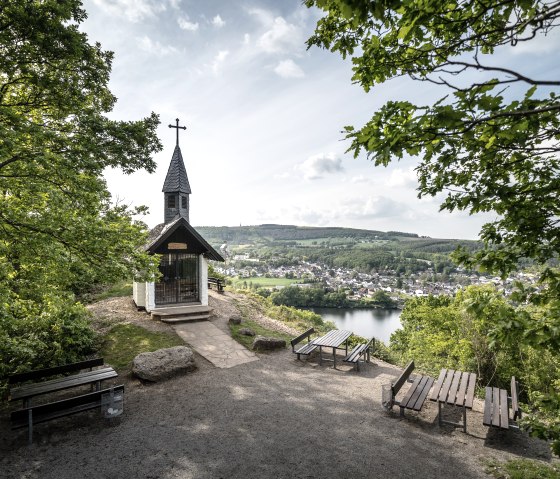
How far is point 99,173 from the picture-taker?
21.8 ft

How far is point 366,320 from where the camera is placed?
53312 millimetres

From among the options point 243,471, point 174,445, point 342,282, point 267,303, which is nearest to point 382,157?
point 243,471

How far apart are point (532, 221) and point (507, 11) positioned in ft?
6.41

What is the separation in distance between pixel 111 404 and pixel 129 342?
4.85 m

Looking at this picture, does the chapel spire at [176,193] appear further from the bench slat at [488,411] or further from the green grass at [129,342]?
the bench slat at [488,411]

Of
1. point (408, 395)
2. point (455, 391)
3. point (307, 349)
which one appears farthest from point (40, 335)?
point (455, 391)

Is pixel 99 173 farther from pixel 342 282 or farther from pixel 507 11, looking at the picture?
pixel 342 282

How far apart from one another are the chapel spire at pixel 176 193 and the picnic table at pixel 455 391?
46.3 ft

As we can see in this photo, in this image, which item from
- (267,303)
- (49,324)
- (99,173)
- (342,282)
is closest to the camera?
(99,173)

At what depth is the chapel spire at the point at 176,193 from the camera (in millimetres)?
16438

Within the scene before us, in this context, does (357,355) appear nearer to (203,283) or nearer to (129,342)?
(129,342)

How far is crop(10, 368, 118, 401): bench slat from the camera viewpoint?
235 inches

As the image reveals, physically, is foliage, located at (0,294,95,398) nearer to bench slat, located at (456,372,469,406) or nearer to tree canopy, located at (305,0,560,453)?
tree canopy, located at (305,0,560,453)

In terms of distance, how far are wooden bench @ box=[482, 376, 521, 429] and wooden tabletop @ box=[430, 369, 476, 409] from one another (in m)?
0.31
